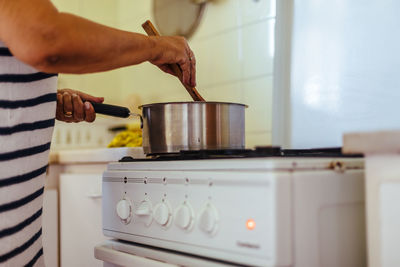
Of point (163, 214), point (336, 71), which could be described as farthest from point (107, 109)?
point (336, 71)

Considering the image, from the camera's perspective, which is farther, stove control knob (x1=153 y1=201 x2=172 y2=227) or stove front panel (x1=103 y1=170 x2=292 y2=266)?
stove control knob (x1=153 y1=201 x2=172 y2=227)

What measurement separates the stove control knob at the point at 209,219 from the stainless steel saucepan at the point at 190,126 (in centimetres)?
21

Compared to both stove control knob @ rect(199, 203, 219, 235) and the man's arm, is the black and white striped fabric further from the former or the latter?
stove control knob @ rect(199, 203, 219, 235)

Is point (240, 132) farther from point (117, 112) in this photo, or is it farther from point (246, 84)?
point (246, 84)

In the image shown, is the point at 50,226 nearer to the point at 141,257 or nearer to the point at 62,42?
the point at 141,257

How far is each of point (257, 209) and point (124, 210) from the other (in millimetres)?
327

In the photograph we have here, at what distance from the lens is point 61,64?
0.66 meters

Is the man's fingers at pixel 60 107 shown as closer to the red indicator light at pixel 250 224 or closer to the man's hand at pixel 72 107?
the man's hand at pixel 72 107

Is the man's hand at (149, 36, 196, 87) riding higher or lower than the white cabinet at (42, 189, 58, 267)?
higher

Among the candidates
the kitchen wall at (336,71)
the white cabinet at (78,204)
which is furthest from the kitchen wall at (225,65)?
the white cabinet at (78,204)

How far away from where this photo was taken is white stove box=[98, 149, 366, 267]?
0.59 m

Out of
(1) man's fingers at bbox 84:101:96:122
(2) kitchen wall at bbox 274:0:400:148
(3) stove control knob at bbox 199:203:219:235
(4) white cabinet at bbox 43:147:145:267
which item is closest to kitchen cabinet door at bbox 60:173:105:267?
(4) white cabinet at bbox 43:147:145:267

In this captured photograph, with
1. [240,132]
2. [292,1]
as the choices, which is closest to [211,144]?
[240,132]

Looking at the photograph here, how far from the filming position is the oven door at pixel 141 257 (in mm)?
705
